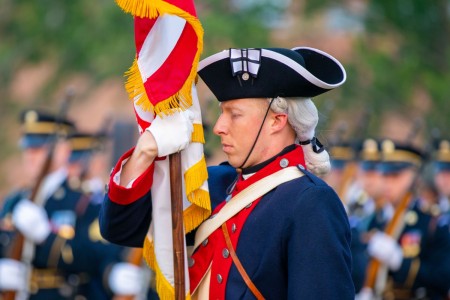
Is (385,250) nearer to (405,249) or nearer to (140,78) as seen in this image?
(405,249)

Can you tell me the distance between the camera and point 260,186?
3855 mm

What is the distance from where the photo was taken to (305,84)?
12.5 feet

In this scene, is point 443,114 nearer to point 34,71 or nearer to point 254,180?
point 34,71

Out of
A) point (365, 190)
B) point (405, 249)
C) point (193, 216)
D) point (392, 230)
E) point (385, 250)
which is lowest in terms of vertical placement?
point (405, 249)

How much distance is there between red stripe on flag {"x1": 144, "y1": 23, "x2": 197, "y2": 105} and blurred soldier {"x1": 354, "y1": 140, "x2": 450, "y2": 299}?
5950mm

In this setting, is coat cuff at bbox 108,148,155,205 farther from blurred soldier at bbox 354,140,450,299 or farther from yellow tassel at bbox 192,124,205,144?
blurred soldier at bbox 354,140,450,299

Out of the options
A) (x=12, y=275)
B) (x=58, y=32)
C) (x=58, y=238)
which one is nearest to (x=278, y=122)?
(x=12, y=275)

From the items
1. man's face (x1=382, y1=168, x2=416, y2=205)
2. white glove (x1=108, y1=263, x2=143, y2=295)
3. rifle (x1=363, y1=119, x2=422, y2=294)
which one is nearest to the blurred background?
man's face (x1=382, y1=168, x2=416, y2=205)

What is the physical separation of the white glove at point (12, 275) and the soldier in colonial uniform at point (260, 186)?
15.0ft

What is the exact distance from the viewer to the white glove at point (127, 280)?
8773mm

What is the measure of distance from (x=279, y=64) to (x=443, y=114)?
39.6 ft

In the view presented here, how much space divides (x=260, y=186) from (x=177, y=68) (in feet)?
1.80

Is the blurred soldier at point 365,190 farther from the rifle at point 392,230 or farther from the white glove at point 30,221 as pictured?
the white glove at point 30,221

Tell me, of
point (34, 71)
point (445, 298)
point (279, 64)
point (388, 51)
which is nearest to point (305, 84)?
point (279, 64)
